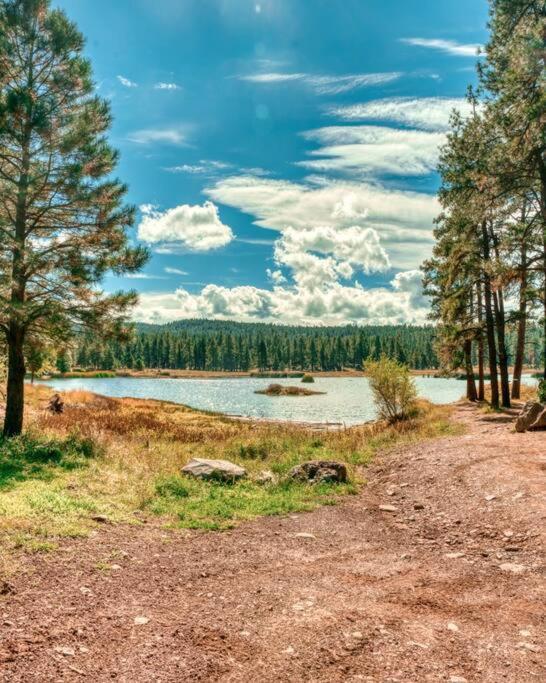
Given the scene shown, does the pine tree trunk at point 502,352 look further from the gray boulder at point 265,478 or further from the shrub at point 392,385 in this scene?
the gray boulder at point 265,478

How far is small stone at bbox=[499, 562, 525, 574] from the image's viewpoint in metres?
6.58

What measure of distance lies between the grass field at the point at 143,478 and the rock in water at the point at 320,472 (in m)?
0.36

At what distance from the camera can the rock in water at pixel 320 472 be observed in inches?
480

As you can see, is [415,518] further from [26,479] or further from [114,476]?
[26,479]

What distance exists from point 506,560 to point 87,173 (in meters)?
15.2

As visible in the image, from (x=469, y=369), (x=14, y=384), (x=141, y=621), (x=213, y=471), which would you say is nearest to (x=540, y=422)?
(x=213, y=471)

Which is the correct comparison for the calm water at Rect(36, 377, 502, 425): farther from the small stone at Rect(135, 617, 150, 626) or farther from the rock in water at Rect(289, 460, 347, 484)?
the small stone at Rect(135, 617, 150, 626)

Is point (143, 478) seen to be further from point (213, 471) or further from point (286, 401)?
point (286, 401)

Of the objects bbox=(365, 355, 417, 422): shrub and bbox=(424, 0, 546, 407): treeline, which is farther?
bbox=(365, 355, 417, 422): shrub

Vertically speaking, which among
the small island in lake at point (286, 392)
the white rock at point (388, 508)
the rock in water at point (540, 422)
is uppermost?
the rock in water at point (540, 422)

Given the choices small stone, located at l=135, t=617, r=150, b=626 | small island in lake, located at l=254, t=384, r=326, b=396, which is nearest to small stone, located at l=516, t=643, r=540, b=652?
small stone, located at l=135, t=617, r=150, b=626

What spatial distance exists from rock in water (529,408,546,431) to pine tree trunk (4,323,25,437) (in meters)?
16.8

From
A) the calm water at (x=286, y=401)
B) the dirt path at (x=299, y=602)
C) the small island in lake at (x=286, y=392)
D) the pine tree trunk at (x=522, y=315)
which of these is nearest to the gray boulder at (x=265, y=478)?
the dirt path at (x=299, y=602)

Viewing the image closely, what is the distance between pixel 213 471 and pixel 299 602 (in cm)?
661
